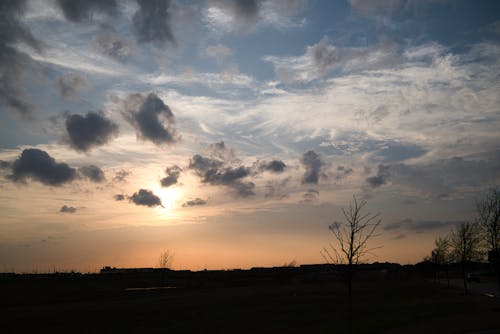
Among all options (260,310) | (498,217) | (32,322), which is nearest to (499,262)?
(498,217)

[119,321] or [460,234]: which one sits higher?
[460,234]

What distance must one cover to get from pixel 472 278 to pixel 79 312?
81278 millimetres

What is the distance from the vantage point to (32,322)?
3991cm

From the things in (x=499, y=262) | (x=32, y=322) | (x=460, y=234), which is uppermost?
(x=460, y=234)

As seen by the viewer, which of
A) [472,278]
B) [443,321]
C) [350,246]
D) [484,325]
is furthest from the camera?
[472,278]

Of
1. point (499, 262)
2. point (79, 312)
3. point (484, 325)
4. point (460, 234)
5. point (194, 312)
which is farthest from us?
point (460, 234)

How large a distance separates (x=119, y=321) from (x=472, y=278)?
266ft

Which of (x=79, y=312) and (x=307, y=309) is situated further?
(x=79, y=312)

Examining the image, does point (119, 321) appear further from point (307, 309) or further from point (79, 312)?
point (307, 309)

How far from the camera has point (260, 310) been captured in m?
44.2

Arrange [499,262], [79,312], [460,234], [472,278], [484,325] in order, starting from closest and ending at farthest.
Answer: [484,325], [499,262], [79,312], [460,234], [472,278]

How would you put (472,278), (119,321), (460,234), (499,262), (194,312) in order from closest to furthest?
(499,262), (119,321), (194,312), (460,234), (472,278)

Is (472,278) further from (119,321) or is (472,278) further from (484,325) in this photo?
(119,321)

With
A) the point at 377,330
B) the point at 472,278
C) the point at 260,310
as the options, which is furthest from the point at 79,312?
the point at 472,278
